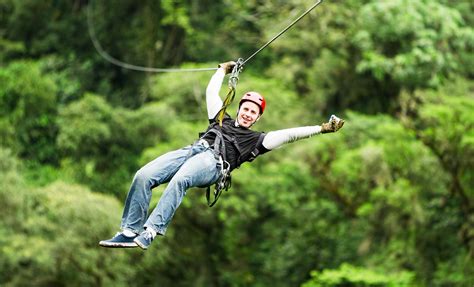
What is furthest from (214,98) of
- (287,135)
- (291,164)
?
(291,164)

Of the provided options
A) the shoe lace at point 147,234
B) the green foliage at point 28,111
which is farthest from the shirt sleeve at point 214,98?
the green foliage at point 28,111

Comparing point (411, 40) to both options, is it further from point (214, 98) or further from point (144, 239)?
point (144, 239)

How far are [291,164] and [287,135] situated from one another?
42.2 feet

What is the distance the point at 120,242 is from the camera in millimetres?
6414

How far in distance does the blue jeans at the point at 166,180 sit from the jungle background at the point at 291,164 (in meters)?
9.68

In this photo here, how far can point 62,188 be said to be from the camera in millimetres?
19875

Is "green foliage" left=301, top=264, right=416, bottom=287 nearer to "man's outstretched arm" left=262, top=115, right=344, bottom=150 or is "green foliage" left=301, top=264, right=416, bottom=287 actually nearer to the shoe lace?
"man's outstretched arm" left=262, top=115, right=344, bottom=150

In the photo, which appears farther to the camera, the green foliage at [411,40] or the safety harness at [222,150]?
the green foliage at [411,40]

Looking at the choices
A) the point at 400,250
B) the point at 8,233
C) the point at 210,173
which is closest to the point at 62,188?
the point at 8,233

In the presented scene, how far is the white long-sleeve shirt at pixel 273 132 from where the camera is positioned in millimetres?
6602

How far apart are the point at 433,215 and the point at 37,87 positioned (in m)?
10.7

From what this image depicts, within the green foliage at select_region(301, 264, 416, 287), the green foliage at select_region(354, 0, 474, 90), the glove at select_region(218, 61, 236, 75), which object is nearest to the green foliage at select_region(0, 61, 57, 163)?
the green foliage at select_region(354, 0, 474, 90)

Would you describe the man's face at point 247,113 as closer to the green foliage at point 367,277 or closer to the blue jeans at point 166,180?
the blue jeans at point 166,180

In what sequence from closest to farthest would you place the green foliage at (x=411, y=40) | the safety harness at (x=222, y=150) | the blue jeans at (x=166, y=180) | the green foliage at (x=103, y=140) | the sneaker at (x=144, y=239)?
the sneaker at (x=144, y=239) < the blue jeans at (x=166, y=180) < the safety harness at (x=222, y=150) < the green foliage at (x=411, y=40) < the green foliage at (x=103, y=140)
